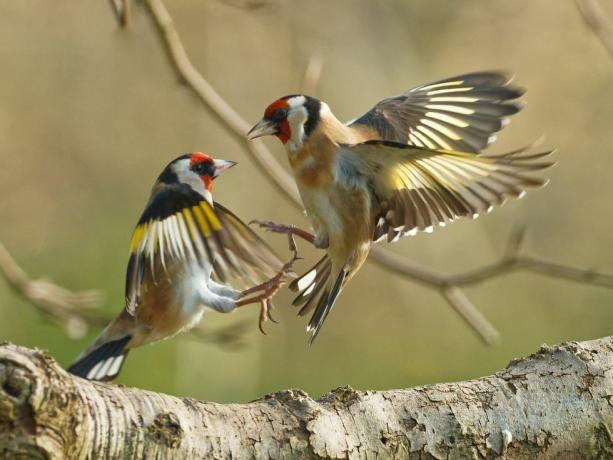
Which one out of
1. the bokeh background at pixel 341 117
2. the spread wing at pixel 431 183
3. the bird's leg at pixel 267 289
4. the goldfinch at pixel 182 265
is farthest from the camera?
the bokeh background at pixel 341 117

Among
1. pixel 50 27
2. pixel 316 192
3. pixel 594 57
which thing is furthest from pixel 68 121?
pixel 316 192

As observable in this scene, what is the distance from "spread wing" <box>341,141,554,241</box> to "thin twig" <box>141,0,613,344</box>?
0.38 meters

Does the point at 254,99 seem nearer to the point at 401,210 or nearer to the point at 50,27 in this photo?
the point at 50,27

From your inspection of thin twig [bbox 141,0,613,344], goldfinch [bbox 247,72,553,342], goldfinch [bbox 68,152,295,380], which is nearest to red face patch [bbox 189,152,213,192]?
goldfinch [bbox 68,152,295,380]

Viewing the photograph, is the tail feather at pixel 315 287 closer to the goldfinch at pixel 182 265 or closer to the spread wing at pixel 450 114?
the goldfinch at pixel 182 265

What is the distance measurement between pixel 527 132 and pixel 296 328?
2060 millimetres

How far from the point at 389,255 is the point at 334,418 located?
1.48 meters

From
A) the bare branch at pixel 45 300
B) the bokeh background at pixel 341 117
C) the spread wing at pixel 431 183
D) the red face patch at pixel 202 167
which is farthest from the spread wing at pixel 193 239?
the bokeh background at pixel 341 117

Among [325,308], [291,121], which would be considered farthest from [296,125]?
[325,308]

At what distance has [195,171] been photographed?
3285mm

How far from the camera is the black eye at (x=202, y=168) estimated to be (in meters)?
3.29

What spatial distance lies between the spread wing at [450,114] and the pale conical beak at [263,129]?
379 mm

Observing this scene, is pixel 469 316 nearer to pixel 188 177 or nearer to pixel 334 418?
pixel 188 177

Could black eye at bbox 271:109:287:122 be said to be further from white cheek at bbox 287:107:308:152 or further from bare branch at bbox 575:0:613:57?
bare branch at bbox 575:0:613:57
